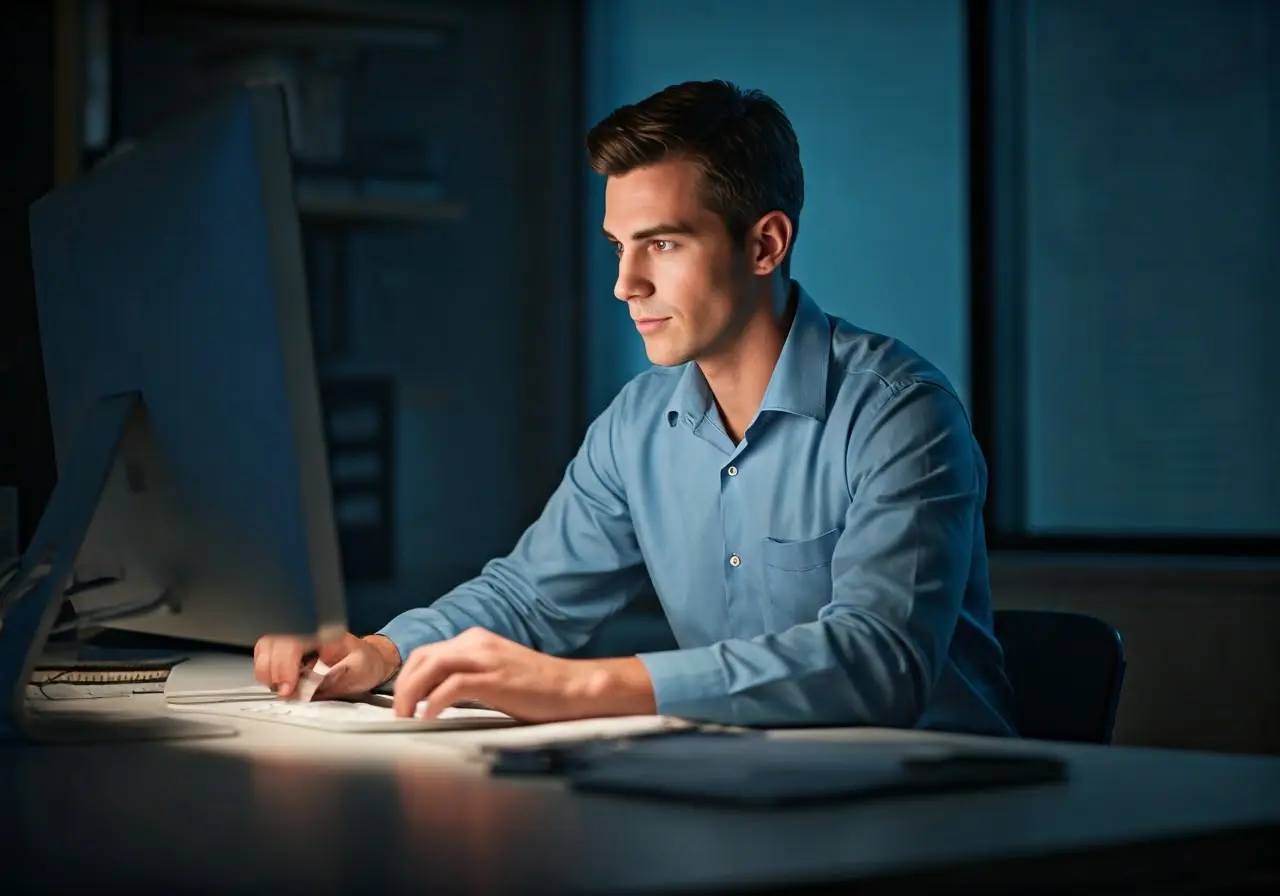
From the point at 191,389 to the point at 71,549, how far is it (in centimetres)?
17

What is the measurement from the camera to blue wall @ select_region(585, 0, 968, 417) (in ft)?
11.1

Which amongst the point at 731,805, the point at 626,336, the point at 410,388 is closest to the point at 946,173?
the point at 626,336

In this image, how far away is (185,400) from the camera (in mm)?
1224

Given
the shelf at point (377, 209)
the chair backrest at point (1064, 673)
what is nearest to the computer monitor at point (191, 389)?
the chair backrest at point (1064, 673)

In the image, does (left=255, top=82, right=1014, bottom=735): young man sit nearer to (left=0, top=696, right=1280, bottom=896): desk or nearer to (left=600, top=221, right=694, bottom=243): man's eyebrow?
(left=600, top=221, right=694, bottom=243): man's eyebrow

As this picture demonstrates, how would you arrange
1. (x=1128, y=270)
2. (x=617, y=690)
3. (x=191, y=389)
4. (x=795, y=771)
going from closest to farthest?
(x=795, y=771)
(x=191, y=389)
(x=617, y=690)
(x=1128, y=270)

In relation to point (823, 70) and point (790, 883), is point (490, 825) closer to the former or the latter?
point (790, 883)

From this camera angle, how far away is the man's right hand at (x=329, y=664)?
60.0 inches

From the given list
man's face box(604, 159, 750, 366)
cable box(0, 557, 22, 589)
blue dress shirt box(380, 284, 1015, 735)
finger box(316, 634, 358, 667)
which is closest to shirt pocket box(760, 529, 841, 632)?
blue dress shirt box(380, 284, 1015, 735)

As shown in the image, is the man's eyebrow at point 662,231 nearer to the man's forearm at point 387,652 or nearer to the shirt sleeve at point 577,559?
the shirt sleeve at point 577,559

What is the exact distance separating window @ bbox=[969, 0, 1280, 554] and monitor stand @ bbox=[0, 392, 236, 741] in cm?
233

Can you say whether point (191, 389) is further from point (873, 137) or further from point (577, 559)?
point (873, 137)

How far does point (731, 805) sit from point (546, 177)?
286cm

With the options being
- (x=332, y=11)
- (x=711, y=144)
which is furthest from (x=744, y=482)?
(x=332, y=11)
